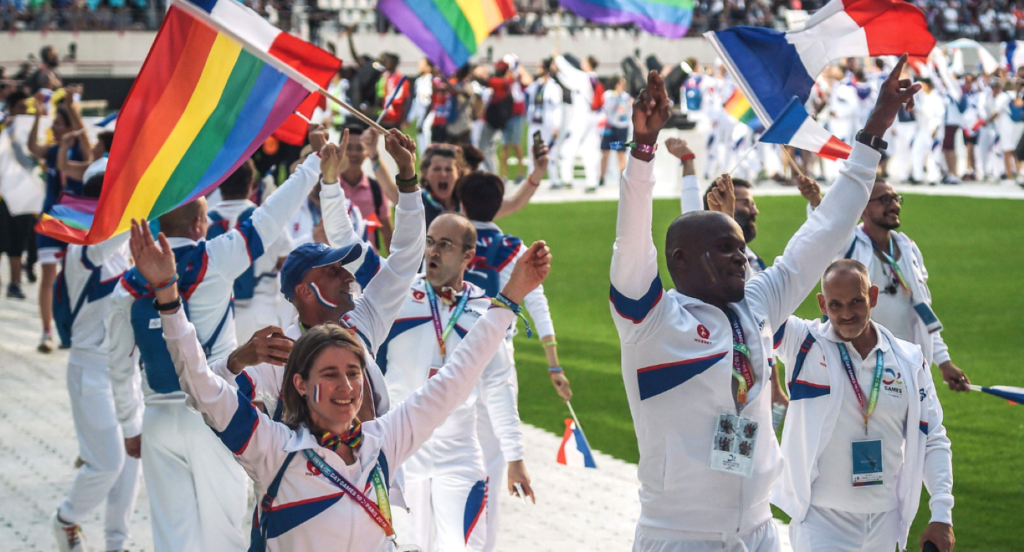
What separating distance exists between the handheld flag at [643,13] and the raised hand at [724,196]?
5.62 m

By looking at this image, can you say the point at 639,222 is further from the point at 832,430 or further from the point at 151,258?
the point at 832,430

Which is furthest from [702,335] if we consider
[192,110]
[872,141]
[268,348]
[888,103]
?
[192,110]

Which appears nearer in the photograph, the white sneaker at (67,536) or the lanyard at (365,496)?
the lanyard at (365,496)

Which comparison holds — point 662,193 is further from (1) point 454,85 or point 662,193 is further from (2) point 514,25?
(2) point 514,25

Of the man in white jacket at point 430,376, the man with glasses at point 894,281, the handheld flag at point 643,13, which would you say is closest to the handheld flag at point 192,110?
the man in white jacket at point 430,376

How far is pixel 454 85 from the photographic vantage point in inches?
1031

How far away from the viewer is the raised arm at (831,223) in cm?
421

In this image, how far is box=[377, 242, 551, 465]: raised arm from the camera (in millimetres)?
3928

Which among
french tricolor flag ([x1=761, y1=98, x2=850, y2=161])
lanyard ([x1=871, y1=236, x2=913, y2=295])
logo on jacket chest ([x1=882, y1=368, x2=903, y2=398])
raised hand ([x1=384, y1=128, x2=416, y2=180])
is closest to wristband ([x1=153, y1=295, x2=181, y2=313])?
raised hand ([x1=384, y1=128, x2=416, y2=180])

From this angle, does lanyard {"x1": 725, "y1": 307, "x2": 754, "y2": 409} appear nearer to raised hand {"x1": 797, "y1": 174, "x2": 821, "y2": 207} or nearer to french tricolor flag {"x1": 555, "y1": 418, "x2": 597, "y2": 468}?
raised hand {"x1": 797, "y1": 174, "x2": 821, "y2": 207}

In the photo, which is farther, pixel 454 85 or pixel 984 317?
pixel 454 85

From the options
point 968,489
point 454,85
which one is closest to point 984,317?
point 968,489

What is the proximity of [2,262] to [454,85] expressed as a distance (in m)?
10.6

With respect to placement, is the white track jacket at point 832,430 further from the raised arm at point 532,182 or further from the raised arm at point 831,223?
the raised arm at point 532,182
